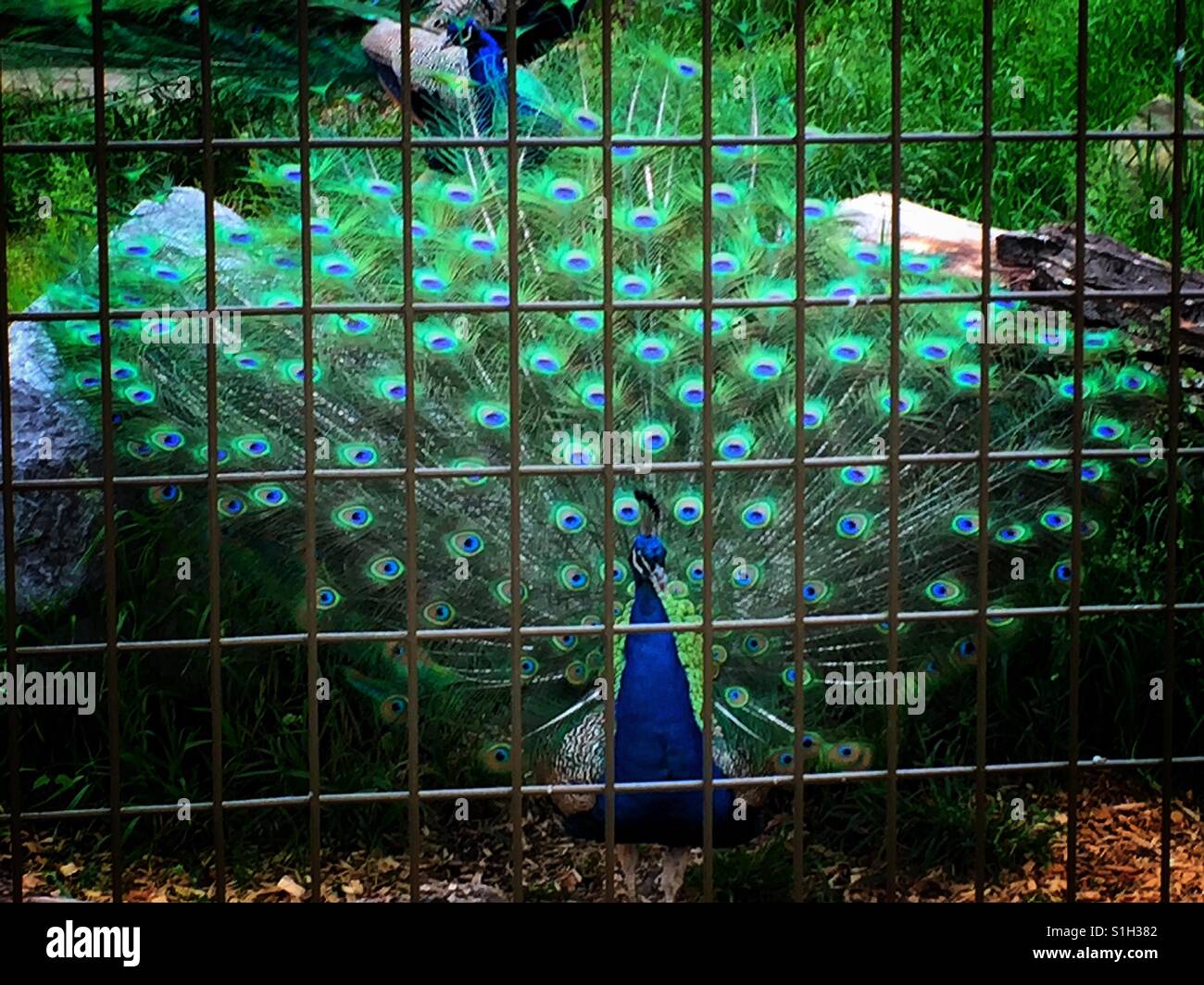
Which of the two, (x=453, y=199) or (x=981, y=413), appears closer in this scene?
(x=981, y=413)

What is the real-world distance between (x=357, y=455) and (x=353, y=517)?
232mm

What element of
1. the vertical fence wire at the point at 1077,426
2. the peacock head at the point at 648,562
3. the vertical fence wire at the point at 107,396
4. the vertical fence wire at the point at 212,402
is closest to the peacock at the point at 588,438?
the peacock head at the point at 648,562

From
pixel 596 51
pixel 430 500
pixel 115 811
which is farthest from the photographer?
pixel 596 51

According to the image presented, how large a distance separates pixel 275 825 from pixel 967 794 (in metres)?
2.49

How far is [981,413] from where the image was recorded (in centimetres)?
343

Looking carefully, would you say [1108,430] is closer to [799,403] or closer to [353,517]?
[353,517]

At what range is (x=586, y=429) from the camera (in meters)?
5.83

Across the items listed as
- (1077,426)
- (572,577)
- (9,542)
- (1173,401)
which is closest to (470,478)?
(572,577)

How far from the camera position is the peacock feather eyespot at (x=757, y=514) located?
17.9 feet

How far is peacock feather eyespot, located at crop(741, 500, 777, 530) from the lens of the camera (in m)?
5.47

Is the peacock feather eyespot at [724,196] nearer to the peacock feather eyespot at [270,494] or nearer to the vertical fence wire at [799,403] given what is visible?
the peacock feather eyespot at [270,494]

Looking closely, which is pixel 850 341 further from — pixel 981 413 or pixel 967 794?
pixel 981 413

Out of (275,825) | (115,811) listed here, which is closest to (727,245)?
(275,825)

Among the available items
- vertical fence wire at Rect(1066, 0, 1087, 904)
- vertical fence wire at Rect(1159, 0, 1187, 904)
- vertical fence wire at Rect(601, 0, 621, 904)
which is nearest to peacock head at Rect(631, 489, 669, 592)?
vertical fence wire at Rect(601, 0, 621, 904)
